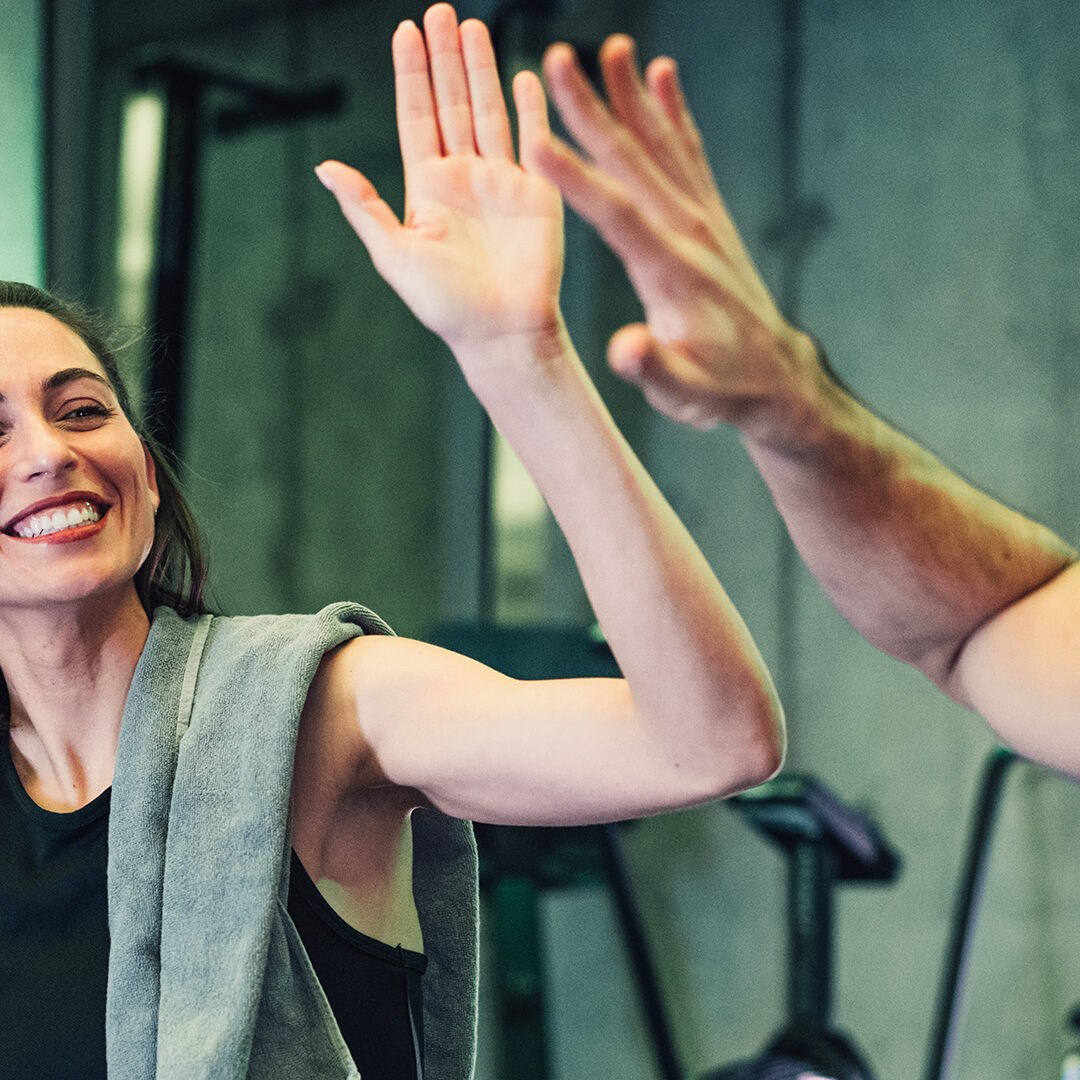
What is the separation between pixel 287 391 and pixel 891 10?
1.85 m

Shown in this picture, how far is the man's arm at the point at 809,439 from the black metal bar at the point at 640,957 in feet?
6.20

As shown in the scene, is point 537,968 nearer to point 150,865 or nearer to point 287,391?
point 150,865

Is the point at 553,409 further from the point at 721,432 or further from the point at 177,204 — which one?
the point at 721,432

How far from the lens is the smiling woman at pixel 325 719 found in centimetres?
72

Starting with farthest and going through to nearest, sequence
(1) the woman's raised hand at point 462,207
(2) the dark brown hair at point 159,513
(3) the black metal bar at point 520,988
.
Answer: (3) the black metal bar at point 520,988 < (2) the dark brown hair at point 159,513 < (1) the woman's raised hand at point 462,207

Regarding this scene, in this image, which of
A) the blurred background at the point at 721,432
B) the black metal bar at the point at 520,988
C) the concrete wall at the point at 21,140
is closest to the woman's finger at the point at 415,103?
the concrete wall at the point at 21,140

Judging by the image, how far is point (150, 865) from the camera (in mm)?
918

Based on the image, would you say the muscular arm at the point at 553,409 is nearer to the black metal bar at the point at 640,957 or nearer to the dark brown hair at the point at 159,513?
the dark brown hair at the point at 159,513

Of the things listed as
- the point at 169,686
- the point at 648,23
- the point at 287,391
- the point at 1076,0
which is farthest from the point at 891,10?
the point at 169,686

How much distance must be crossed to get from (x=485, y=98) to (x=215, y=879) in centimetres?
58

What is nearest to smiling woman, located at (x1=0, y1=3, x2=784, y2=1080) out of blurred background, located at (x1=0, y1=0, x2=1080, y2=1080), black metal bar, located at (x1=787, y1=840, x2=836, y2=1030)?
blurred background, located at (x1=0, y1=0, x2=1080, y2=1080)

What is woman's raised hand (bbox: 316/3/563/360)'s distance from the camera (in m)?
0.69

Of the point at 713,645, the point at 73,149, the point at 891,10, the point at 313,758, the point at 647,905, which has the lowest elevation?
the point at 647,905

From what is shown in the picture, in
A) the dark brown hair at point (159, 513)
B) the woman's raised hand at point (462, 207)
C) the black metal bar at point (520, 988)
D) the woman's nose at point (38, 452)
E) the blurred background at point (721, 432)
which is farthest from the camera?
the blurred background at point (721, 432)
